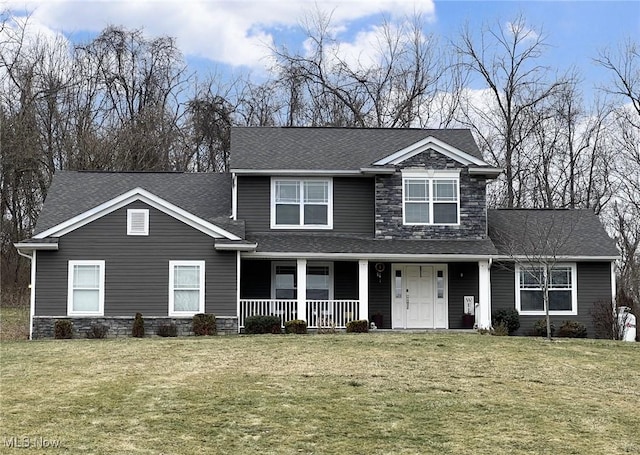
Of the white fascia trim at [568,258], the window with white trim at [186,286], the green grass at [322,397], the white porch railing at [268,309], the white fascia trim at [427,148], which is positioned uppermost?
the white fascia trim at [427,148]

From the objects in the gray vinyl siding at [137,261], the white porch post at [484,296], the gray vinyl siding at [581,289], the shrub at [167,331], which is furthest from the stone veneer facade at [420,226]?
the shrub at [167,331]

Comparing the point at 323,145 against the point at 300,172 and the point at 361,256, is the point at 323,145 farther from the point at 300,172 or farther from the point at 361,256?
the point at 361,256

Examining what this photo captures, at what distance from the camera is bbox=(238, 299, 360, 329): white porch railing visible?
24719 millimetres

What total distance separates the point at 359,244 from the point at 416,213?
2088 millimetres

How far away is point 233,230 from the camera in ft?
81.4

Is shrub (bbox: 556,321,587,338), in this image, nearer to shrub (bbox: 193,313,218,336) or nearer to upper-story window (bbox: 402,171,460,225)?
upper-story window (bbox: 402,171,460,225)

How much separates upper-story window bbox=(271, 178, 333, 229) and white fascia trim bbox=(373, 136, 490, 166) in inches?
76.8

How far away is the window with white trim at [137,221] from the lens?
932 inches

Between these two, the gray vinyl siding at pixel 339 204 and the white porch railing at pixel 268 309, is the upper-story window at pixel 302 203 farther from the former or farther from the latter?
the white porch railing at pixel 268 309

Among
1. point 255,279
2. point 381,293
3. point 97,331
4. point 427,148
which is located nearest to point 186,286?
point 97,331

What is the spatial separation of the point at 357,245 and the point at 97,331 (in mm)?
7840

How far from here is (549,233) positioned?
2564 centimetres

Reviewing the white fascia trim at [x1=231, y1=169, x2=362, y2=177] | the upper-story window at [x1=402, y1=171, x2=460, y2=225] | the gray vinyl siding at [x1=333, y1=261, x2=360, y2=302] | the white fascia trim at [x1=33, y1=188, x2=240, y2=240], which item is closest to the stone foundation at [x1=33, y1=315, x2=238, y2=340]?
the white fascia trim at [x1=33, y1=188, x2=240, y2=240]

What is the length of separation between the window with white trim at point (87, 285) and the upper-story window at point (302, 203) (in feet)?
18.1
